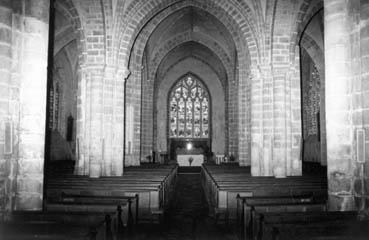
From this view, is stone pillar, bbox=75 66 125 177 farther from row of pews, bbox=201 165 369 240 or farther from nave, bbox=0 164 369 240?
row of pews, bbox=201 165 369 240

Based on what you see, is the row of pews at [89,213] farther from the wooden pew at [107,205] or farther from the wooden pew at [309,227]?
the wooden pew at [309,227]

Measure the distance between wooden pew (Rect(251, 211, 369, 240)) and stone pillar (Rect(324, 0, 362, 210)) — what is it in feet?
4.99

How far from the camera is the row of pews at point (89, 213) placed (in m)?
4.43

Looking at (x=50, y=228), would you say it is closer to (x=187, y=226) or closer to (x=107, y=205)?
(x=107, y=205)

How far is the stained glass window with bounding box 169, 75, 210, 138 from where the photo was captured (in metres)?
30.2

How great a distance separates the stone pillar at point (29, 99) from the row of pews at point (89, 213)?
493mm

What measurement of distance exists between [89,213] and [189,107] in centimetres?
2525

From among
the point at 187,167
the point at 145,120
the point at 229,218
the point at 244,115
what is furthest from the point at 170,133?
the point at 229,218

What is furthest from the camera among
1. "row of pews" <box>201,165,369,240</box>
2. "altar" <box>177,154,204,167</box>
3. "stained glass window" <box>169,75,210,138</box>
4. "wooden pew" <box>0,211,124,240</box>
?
"stained glass window" <box>169,75,210,138</box>

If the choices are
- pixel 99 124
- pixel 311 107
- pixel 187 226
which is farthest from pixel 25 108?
pixel 311 107

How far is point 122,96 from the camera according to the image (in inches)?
551

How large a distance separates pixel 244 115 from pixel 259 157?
5.13 m

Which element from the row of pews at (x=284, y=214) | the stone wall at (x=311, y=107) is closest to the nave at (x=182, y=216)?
the row of pews at (x=284, y=214)

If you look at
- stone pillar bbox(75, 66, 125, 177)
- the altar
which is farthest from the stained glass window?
stone pillar bbox(75, 66, 125, 177)
